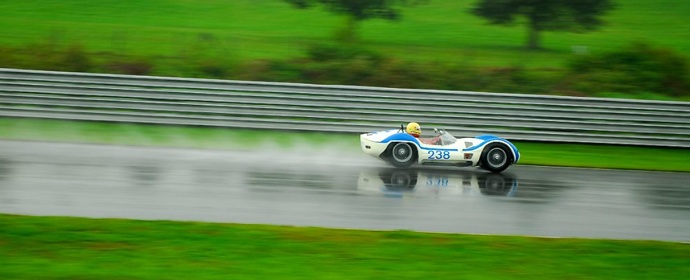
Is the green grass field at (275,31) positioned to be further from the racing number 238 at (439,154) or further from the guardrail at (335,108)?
the racing number 238 at (439,154)

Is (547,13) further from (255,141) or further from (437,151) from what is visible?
(437,151)

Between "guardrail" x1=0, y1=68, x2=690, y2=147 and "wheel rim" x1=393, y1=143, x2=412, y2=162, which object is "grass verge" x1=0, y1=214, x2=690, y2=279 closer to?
"wheel rim" x1=393, y1=143, x2=412, y2=162

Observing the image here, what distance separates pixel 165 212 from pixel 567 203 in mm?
5519

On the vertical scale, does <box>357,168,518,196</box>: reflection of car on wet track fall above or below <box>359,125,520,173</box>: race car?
below

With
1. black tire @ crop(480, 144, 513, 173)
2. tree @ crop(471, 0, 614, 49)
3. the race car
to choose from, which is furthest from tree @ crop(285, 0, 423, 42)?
black tire @ crop(480, 144, 513, 173)

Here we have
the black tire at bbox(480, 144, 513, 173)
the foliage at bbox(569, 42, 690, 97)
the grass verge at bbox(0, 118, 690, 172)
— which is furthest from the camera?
the foliage at bbox(569, 42, 690, 97)

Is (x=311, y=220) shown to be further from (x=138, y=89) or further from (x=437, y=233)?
(x=138, y=89)

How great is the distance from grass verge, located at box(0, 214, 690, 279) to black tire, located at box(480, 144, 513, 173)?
5257 millimetres

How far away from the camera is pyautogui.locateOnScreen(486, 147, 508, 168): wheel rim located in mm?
14188

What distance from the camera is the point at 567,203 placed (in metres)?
11.5

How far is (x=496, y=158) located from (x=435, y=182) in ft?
6.30

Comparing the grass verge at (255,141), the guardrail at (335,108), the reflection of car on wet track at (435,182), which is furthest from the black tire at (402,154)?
the guardrail at (335,108)

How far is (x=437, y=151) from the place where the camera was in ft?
46.0

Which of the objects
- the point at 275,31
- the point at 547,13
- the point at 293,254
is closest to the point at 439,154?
the point at 293,254
